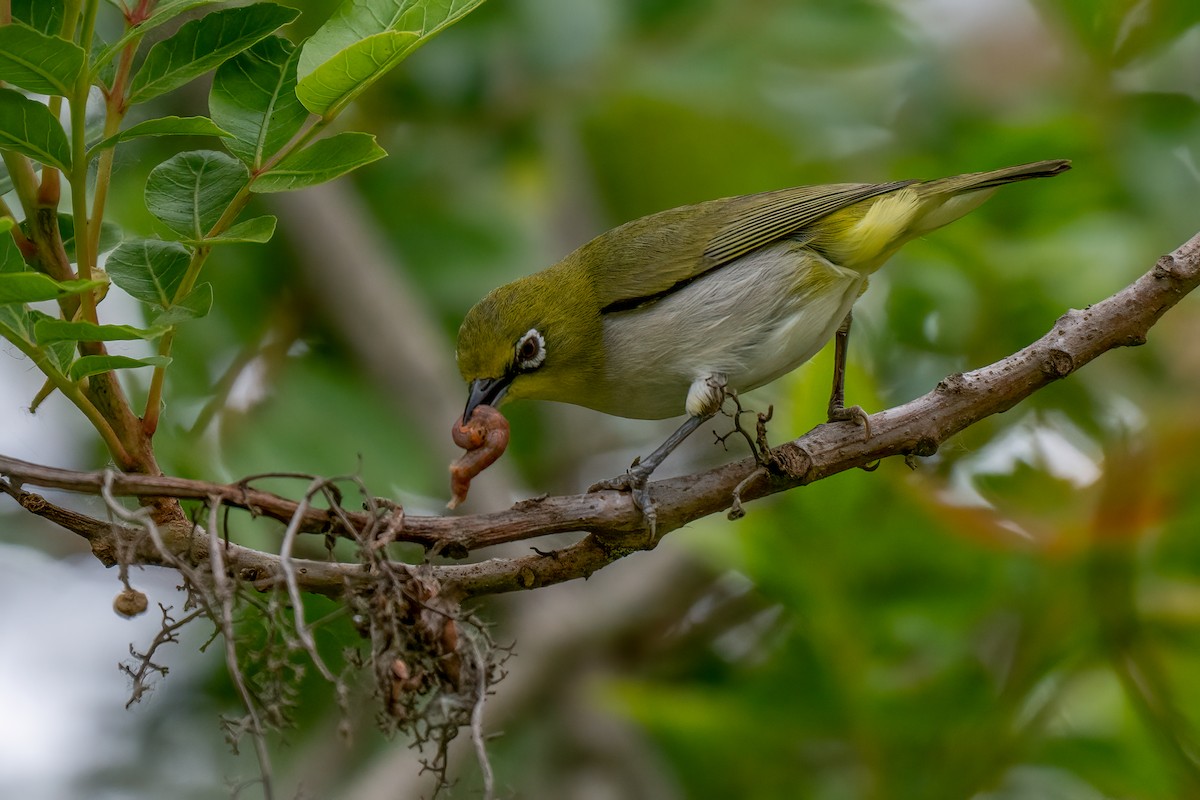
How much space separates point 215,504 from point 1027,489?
2.73m

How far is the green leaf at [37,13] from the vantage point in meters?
1.72

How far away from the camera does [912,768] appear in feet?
11.8

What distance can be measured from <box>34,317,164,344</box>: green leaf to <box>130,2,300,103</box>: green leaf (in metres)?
0.37

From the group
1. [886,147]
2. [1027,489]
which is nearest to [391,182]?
[886,147]

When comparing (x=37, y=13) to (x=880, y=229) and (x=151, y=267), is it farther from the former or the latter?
(x=880, y=229)

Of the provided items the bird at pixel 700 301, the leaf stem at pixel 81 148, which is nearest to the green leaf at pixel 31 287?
the leaf stem at pixel 81 148

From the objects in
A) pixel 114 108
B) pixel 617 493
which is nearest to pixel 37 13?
pixel 114 108

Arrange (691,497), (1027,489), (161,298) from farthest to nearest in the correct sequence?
(1027,489)
(691,497)
(161,298)

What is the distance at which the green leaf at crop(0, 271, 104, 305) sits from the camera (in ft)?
5.17

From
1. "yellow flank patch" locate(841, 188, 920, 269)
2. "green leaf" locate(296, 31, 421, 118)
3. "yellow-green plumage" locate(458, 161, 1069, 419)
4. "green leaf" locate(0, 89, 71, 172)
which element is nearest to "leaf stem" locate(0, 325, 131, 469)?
"green leaf" locate(0, 89, 71, 172)

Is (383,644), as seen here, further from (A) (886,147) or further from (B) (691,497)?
(A) (886,147)

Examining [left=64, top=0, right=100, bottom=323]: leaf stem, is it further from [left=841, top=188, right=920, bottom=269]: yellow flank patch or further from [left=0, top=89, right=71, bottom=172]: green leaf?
[left=841, top=188, right=920, bottom=269]: yellow flank patch

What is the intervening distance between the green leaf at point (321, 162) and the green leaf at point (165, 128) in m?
0.14

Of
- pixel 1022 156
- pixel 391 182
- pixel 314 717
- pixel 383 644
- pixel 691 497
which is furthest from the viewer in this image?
pixel 391 182
